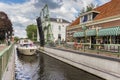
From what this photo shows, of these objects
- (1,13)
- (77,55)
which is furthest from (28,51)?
(1,13)

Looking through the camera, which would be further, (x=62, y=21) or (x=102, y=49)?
(x=62, y=21)

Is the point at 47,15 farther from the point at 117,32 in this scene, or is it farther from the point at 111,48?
the point at 111,48

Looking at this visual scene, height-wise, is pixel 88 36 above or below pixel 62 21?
below

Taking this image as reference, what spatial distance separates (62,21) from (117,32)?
55.8 meters

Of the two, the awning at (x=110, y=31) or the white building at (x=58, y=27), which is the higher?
the white building at (x=58, y=27)

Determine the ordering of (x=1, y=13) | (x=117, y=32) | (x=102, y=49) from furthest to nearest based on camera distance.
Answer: (x=1, y=13) < (x=117, y=32) < (x=102, y=49)

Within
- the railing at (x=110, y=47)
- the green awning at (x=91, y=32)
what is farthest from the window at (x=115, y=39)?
the railing at (x=110, y=47)

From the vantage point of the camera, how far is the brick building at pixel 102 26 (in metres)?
25.2

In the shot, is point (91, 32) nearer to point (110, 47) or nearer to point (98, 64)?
point (110, 47)

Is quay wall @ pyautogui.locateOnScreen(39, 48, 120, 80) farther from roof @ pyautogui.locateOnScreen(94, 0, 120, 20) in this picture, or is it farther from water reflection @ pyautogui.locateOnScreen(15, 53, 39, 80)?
roof @ pyautogui.locateOnScreen(94, 0, 120, 20)

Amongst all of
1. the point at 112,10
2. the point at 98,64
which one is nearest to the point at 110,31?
the point at 112,10

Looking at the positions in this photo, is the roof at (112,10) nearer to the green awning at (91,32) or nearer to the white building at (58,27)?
the green awning at (91,32)

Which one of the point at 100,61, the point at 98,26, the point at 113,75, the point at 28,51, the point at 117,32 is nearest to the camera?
the point at 113,75

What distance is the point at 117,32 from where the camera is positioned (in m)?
23.2
